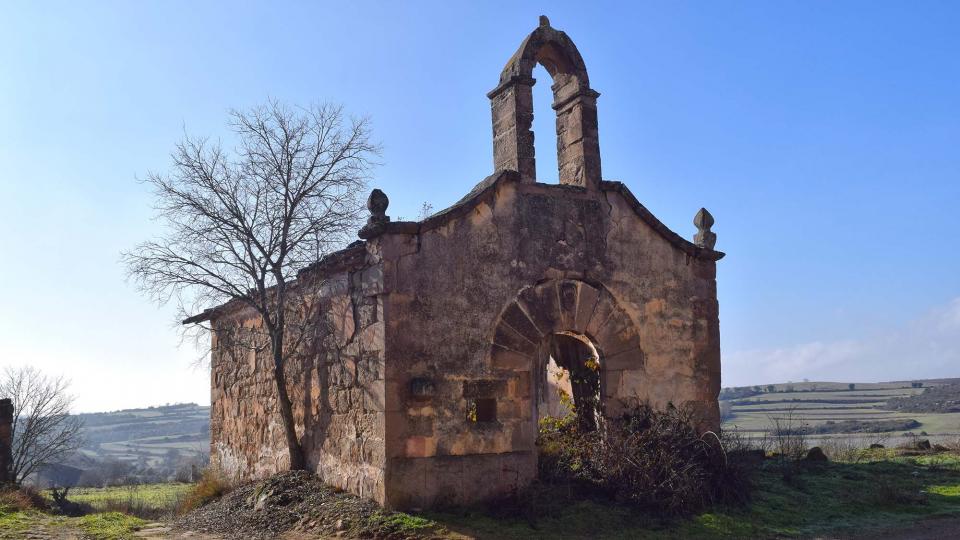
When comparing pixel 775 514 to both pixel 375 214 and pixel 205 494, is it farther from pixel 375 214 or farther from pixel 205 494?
pixel 205 494

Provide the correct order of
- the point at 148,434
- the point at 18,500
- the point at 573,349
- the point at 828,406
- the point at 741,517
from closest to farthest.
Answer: the point at 741,517 → the point at 573,349 → the point at 18,500 → the point at 828,406 → the point at 148,434

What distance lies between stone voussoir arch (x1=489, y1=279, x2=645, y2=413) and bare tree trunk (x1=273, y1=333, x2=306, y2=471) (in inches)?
125

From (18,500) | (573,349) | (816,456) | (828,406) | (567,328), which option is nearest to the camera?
(567,328)

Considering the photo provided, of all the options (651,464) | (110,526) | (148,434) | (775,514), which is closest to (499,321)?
(651,464)

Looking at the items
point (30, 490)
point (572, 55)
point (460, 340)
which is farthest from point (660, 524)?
point (30, 490)

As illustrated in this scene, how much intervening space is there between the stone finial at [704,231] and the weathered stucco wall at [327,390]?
505 cm

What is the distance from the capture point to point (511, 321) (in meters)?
10.0

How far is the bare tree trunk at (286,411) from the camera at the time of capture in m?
11.3

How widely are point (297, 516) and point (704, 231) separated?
22.2 feet

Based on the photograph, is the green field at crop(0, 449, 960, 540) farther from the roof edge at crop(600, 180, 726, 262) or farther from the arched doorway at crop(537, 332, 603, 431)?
the roof edge at crop(600, 180, 726, 262)

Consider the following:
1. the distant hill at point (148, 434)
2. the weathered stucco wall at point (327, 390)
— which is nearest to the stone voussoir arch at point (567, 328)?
the weathered stucco wall at point (327, 390)

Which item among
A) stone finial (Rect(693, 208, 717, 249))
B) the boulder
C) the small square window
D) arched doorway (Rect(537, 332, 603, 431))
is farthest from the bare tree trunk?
the boulder

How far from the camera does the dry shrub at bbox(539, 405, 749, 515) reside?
31.0 ft

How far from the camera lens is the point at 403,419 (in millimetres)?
9297
